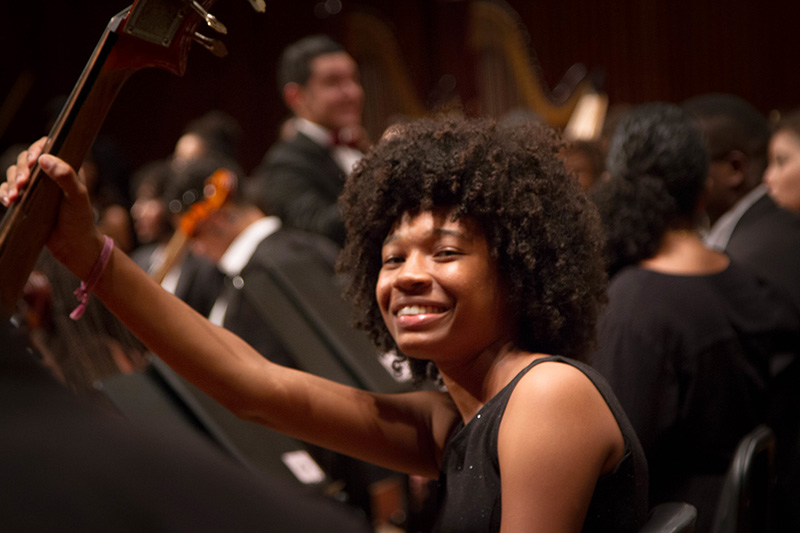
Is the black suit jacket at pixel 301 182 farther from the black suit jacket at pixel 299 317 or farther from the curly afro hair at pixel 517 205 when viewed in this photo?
the curly afro hair at pixel 517 205

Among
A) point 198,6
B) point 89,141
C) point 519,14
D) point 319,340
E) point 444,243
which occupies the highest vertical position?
point 519,14

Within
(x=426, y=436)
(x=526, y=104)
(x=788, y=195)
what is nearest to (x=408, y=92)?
(x=526, y=104)

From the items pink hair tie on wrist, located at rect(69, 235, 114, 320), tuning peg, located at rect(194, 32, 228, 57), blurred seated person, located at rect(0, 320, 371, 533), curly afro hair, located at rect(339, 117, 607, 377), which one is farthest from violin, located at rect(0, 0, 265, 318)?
blurred seated person, located at rect(0, 320, 371, 533)

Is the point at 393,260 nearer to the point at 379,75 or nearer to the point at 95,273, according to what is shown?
the point at 95,273

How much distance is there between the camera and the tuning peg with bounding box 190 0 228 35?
3.85ft

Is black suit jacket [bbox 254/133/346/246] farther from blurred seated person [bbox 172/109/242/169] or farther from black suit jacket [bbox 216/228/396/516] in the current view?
blurred seated person [bbox 172/109/242/169]

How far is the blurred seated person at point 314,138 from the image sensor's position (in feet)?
10.8

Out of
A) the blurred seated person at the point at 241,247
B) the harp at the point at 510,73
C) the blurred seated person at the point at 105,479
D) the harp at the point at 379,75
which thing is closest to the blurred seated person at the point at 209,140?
the harp at the point at 379,75

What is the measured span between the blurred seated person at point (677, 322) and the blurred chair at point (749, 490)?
0.26 meters

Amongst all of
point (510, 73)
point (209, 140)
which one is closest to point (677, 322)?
point (209, 140)

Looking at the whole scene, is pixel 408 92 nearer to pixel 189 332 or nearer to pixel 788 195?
pixel 788 195

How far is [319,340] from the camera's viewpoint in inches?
93.0

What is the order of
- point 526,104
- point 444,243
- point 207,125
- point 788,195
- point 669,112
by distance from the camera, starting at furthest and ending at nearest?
Answer: point 526,104
point 207,125
point 788,195
point 669,112
point 444,243

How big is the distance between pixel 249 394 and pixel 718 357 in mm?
1247
